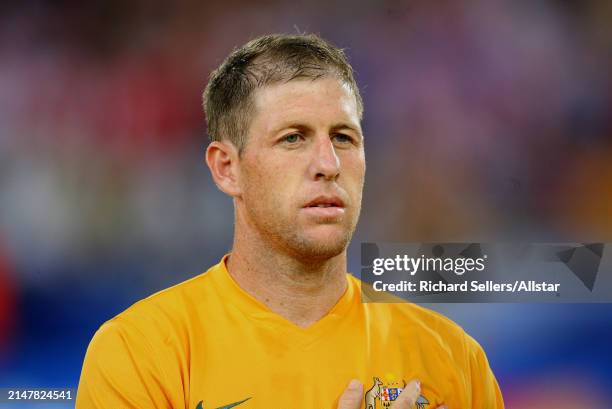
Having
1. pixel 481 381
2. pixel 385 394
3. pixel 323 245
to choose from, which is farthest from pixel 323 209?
pixel 481 381

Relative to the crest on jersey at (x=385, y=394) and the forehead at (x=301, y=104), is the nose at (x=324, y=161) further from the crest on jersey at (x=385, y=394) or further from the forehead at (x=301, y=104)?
the crest on jersey at (x=385, y=394)

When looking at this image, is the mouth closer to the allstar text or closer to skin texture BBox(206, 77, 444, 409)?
skin texture BBox(206, 77, 444, 409)

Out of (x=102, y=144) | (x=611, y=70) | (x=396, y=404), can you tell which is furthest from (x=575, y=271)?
(x=102, y=144)

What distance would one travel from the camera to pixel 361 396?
2387mm

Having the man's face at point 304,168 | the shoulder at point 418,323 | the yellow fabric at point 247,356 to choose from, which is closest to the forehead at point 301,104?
the man's face at point 304,168

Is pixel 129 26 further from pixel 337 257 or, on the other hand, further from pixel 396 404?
pixel 396 404

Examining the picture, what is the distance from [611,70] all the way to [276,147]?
158 cm

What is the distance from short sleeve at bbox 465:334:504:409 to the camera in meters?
2.68

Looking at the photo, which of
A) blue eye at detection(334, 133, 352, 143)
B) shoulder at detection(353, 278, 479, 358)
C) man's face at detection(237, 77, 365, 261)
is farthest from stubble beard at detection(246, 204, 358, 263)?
shoulder at detection(353, 278, 479, 358)

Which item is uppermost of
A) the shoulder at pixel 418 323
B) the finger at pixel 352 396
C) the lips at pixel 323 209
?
the lips at pixel 323 209

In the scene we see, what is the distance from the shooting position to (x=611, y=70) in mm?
3111

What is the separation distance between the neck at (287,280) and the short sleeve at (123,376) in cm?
40

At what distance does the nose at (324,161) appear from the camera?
2275 mm

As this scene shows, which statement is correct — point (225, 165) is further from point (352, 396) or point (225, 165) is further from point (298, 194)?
point (352, 396)
